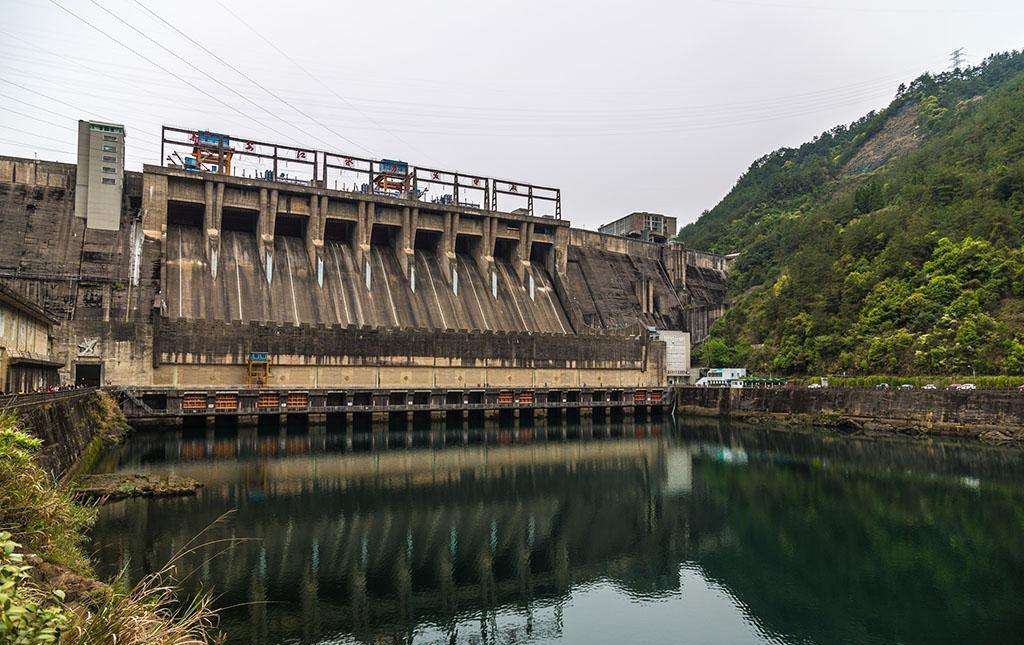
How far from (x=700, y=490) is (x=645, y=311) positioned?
3915 cm

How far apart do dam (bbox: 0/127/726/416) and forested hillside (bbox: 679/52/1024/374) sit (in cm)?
1011

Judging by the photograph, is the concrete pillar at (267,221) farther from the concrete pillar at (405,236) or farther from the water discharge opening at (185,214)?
the concrete pillar at (405,236)

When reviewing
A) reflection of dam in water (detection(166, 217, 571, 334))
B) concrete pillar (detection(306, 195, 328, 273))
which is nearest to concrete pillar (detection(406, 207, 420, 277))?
reflection of dam in water (detection(166, 217, 571, 334))

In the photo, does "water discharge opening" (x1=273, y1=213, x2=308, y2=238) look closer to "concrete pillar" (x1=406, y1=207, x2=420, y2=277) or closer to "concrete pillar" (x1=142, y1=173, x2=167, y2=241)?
"concrete pillar" (x1=406, y1=207, x2=420, y2=277)

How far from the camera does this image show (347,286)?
45.9 metres

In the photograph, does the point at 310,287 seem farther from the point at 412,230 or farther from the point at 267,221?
the point at 412,230

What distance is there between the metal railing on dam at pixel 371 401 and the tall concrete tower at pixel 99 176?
46.0ft

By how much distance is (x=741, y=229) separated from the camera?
85.2 meters

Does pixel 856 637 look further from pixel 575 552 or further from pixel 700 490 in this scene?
pixel 700 490

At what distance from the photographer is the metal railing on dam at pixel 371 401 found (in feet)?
107

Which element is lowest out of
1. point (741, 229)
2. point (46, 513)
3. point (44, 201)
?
point (46, 513)

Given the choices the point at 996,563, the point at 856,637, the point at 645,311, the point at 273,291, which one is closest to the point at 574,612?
the point at 856,637

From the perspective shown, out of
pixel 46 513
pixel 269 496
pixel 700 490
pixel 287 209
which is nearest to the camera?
pixel 46 513

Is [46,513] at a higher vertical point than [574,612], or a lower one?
higher
